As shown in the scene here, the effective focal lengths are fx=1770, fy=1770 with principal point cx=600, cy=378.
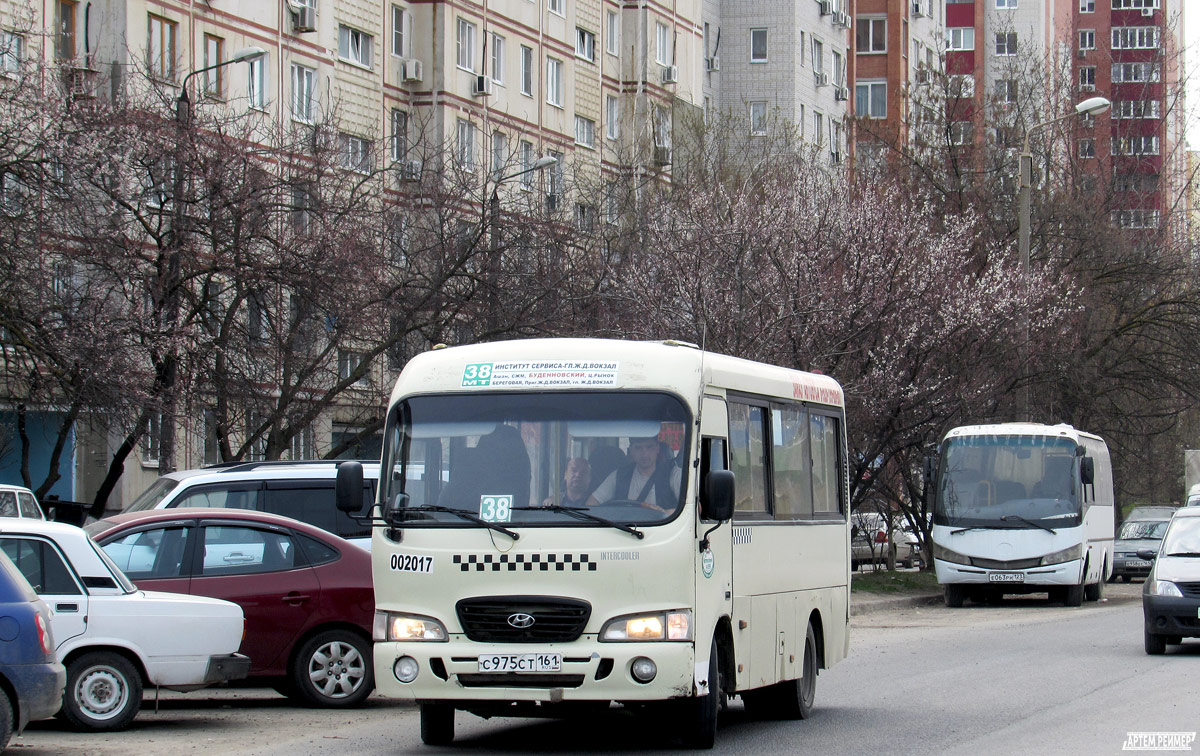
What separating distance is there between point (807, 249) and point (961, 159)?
12.6m

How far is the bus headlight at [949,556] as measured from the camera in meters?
30.1

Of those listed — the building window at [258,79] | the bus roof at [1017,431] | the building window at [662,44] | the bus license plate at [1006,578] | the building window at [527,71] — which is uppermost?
the building window at [662,44]

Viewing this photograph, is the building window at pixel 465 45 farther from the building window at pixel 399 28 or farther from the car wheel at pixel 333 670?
the car wheel at pixel 333 670

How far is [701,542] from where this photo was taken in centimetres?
1065

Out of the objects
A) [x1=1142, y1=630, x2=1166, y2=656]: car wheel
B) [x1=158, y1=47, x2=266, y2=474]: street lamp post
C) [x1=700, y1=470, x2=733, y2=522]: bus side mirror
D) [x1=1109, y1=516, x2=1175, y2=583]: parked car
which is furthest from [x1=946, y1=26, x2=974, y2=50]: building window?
[x1=700, y1=470, x2=733, y2=522]: bus side mirror

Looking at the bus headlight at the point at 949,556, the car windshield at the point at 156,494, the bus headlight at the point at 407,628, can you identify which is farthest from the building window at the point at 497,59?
the bus headlight at the point at 407,628

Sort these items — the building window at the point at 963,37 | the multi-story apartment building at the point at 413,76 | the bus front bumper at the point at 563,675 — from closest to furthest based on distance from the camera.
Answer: the bus front bumper at the point at 563,675 < the multi-story apartment building at the point at 413,76 < the building window at the point at 963,37

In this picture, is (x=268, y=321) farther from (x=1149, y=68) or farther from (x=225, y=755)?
(x=1149, y=68)

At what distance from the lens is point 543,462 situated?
10.8 meters

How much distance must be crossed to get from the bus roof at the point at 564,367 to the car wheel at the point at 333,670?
10.7ft

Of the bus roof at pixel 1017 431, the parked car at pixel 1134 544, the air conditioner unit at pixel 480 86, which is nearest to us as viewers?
the bus roof at pixel 1017 431

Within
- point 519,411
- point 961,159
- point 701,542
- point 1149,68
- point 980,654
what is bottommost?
point 980,654

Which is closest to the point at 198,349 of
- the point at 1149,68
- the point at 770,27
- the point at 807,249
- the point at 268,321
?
the point at 268,321

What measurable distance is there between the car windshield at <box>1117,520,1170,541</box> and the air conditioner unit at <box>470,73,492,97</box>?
20824mm
